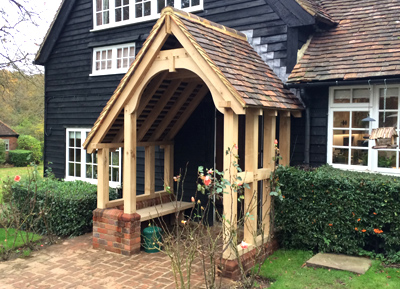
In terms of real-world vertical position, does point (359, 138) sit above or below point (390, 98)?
below

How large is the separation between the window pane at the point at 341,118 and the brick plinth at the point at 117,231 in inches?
162

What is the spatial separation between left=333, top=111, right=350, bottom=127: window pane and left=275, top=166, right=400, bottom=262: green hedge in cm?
114

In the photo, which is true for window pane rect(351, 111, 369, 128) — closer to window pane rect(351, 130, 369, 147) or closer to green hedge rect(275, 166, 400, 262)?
window pane rect(351, 130, 369, 147)

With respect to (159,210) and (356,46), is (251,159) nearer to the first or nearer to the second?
(159,210)

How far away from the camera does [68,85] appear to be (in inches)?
476

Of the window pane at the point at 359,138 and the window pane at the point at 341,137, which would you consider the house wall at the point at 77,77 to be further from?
the window pane at the point at 359,138

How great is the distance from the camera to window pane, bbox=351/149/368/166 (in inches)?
282

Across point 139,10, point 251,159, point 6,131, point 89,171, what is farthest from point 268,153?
point 6,131

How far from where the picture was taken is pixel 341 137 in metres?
7.34

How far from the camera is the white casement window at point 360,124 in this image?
22.6 ft

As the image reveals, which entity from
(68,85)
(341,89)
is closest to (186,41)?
(341,89)

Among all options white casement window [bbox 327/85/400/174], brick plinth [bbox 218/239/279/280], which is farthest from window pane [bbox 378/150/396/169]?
brick plinth [bbox 218/239/279/280]

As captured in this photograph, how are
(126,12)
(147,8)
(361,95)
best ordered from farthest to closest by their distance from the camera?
(126,12), (147,8), (361,95)

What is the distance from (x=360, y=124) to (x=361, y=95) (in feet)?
1.76
